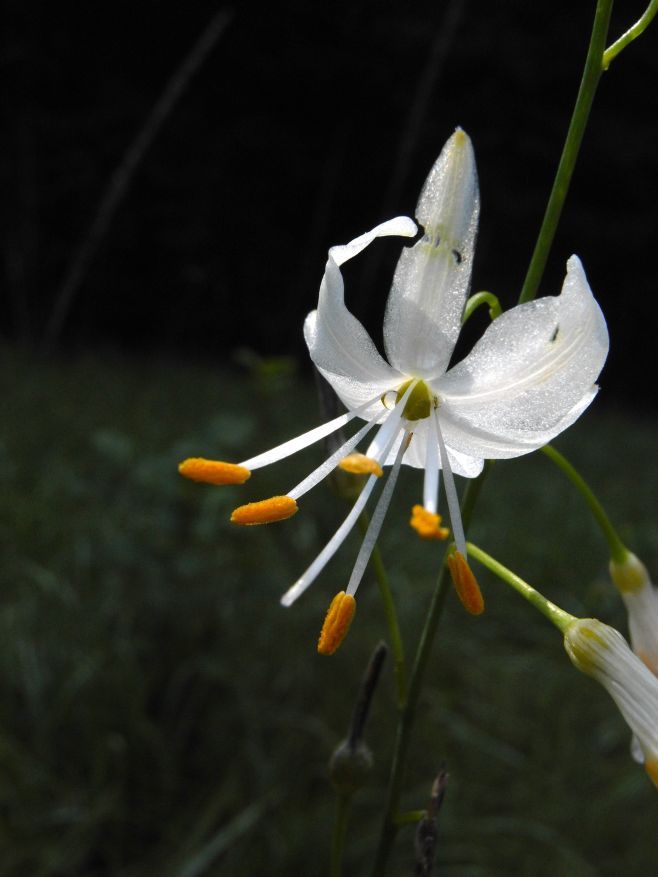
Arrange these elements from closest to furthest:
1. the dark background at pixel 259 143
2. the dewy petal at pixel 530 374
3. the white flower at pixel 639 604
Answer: the dewy petal at pixel 530 374
the white flower at pixel 639 604
the dark background at pixel 259 143

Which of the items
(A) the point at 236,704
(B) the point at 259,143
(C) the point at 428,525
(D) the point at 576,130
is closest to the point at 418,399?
(C) the point at 428,525

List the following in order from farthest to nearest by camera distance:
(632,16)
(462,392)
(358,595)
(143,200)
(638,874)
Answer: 1. (632,16)
2. (143,200)
3. (358,595)
4. (638,874)
5. (462,392)

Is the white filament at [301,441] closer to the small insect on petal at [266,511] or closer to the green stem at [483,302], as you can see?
the small insect on petal at [266,511]

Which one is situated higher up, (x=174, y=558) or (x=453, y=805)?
(x=174, y=558)

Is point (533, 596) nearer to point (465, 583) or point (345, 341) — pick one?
point (465, 583)

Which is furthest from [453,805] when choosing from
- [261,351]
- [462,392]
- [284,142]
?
[284,142]

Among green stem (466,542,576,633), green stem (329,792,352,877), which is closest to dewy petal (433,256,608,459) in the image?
green stem (466,542,576,633)

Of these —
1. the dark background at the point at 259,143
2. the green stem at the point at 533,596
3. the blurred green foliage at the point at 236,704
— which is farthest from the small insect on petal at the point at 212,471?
the dark background at the point at 259,143

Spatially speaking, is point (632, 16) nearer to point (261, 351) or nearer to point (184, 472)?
point (261, 351)
